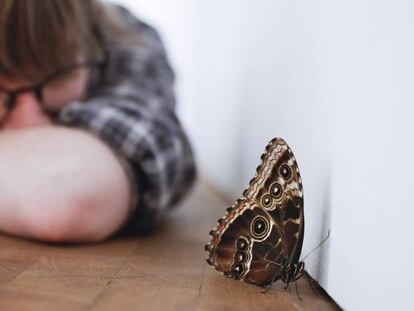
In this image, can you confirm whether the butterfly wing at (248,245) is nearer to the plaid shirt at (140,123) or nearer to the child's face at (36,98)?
the plaid shirt at (140,123)

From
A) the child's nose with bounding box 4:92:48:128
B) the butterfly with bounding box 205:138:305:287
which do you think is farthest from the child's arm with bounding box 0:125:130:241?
the butterfly with bounding box 205:138:305:287

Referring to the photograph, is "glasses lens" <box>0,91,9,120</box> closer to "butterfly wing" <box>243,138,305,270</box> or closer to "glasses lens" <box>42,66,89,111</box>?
"glasses lens" <box>42,66,89,111</box>

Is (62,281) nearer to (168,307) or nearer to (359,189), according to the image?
(168,307)

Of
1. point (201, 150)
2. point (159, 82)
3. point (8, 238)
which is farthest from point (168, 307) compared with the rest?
point (201, 150)

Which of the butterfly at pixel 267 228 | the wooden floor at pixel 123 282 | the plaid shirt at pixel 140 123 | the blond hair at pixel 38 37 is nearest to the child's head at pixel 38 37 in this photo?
the blond hair at pixel 38 37

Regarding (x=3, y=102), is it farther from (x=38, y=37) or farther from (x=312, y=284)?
(x=312, y=284)

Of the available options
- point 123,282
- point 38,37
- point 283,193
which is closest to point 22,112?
point 38,37
